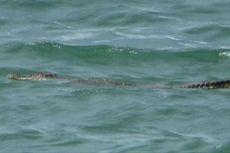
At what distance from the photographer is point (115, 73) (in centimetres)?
2011

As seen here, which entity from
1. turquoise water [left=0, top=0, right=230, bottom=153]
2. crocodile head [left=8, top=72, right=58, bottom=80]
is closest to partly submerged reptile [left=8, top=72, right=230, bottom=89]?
crocodile head [left=8, top=72, right=58, bottom=80]

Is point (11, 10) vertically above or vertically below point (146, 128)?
above

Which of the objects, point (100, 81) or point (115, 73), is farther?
point (115, 73)

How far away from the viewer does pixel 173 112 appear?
17.3 meters

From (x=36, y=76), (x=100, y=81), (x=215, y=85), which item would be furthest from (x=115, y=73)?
(x=215, y=85)

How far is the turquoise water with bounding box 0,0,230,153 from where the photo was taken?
53.1ft

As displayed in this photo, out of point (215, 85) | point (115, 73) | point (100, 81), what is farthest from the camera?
point (115, 73)

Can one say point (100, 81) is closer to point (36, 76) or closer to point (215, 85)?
point (36, 76)

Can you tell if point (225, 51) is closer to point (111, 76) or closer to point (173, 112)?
point (111, 76)

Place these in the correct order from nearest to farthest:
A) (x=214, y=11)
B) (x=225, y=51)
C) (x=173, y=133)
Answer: (x=173, y=133), (x=225, y=51), (x=214, y=11)

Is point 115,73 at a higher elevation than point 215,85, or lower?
higher

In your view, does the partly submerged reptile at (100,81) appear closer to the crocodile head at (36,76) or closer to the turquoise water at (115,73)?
the crocodile head at (36,76)

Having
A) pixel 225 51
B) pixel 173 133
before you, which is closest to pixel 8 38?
pixel 225 51

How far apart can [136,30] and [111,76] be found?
405 cm
